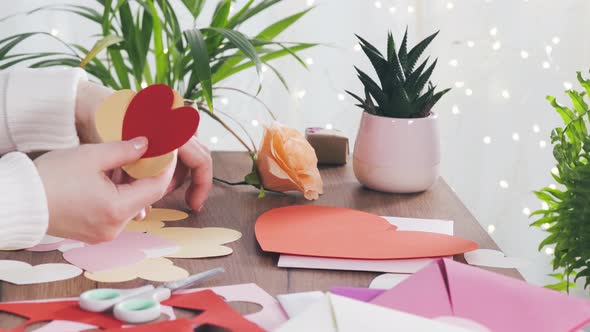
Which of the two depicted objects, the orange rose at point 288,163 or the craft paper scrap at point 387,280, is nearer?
the craft paper scrap at point 387,280

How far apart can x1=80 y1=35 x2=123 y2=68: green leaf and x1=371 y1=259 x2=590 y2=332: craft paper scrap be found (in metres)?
0.77

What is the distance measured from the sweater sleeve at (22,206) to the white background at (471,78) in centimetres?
130

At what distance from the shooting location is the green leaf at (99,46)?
4.40ft

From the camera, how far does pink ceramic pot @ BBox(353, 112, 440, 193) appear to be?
128 cm

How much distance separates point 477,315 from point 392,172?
0.55 m

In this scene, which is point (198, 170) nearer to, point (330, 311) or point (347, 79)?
point (330, 311)

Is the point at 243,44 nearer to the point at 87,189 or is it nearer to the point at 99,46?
the point at 99,46

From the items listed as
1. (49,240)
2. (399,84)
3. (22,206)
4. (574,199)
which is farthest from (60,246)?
(574,199)

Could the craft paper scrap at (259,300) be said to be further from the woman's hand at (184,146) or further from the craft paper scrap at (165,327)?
the woman's hand at (184,146)

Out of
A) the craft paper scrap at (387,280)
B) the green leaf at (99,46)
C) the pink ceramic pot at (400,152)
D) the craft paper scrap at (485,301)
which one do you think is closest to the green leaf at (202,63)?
the green leaf at (99,46)

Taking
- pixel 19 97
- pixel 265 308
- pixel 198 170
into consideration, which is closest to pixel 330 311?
pixel 265 308

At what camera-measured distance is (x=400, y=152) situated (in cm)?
128

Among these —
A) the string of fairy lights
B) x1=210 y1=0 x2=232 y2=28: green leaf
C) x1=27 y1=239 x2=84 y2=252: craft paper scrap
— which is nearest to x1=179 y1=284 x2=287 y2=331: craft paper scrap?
x1=27 y1=239 x2=84 y2=252: craft paper scrap

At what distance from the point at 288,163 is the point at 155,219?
23 centimetres
